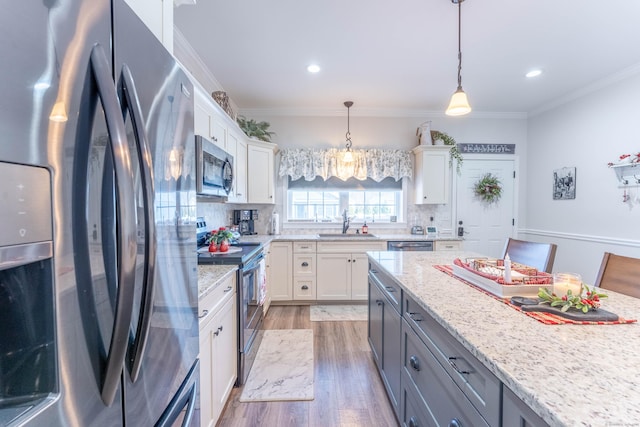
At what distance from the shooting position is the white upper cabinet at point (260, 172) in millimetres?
3762

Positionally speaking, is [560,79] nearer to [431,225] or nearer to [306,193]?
[431,225]

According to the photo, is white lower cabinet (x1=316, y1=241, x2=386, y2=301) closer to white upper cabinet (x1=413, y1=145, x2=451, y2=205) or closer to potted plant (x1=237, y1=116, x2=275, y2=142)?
white upper cabinet (x1=413, y1=145, x2=451, y2=205)

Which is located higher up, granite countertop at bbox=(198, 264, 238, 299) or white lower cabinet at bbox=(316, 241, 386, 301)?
granite countertop at bbox=(198, 264, 238, 299)

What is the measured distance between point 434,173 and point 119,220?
412 centimetres

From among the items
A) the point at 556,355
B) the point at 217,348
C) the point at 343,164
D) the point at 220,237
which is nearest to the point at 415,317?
the point at 556,355

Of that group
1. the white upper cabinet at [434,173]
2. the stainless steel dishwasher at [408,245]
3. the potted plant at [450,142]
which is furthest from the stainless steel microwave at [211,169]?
the potted plant at [450,142]

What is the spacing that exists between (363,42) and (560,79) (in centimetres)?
254

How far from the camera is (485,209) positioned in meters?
4.47

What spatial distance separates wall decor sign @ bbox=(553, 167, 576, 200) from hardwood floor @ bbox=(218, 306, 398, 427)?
338 centimetres

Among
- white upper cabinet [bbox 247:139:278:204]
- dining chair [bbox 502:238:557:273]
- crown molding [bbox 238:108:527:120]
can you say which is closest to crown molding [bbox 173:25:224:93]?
white upper cabinet [bbox 247:139:278:204]

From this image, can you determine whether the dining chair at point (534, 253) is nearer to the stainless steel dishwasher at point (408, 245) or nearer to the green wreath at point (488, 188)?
the stainless steel dishwasher at point (408, 245)

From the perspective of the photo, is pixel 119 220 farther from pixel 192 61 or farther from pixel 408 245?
pixel 408 245

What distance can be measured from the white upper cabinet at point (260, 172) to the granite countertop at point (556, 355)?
2.89 metres

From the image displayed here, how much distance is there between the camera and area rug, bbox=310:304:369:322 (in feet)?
11.2
